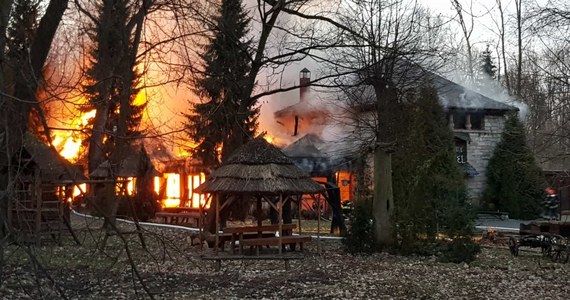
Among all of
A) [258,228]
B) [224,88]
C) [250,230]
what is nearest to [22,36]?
[250,230]

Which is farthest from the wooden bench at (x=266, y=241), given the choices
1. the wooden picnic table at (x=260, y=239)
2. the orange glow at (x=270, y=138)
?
the orange glow at (x=270, y=138)

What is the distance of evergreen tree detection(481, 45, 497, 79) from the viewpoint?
44969 millimetres

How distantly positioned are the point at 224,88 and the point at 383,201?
5073 mm

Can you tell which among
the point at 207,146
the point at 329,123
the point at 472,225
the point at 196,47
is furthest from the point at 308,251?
the point at 329,123

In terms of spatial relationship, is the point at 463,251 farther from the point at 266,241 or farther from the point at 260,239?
the point at 260,239

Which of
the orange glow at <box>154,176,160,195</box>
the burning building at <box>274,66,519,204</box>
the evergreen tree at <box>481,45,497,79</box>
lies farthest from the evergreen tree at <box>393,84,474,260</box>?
the evergreen tree at <box>481,45,497,79</box>

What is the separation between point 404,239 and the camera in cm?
A: 1520

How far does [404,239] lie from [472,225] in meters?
1.85

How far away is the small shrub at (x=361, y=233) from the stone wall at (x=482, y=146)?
15.7 meters

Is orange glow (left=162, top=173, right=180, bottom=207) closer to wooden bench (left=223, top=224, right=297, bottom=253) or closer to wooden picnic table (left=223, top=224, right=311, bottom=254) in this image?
wooden bench (left=223, top=224, right=297, bottom=253)

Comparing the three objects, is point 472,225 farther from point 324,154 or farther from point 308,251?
point 324,154

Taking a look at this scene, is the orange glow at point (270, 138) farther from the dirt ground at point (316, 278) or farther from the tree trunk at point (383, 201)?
the dirt ground at point (316, 278)

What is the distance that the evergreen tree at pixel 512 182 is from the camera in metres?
28.0

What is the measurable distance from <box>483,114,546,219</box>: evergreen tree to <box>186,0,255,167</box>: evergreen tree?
11.9 m
